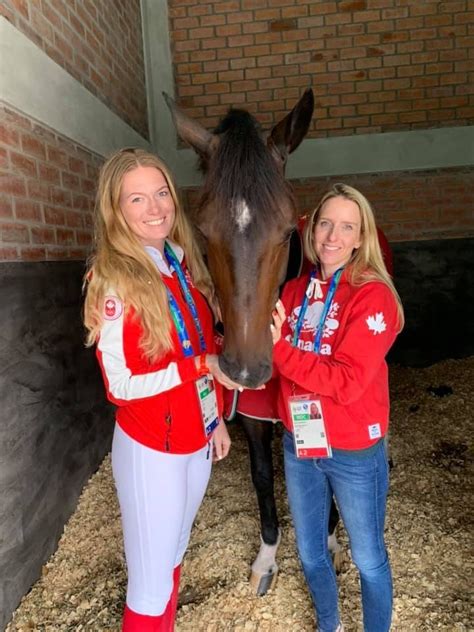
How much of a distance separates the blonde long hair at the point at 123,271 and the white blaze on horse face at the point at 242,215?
0.28 m

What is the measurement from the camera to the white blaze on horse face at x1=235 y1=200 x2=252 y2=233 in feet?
4.22

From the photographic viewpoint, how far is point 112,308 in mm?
1245

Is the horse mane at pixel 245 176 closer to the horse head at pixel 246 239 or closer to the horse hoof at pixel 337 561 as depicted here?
the horse head at pixel 246 239

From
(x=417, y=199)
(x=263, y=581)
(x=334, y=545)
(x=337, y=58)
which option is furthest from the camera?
(x=417, y=199)

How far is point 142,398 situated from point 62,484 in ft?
5.11

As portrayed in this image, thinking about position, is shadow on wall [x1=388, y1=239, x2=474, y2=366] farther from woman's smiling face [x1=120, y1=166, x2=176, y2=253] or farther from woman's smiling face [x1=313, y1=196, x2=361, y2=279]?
woman's smiling face [x1=120, y1=166, x2=176, y2=253]

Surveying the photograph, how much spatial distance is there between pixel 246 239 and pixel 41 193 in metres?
1.61

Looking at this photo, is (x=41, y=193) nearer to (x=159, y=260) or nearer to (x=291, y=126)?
(x=159, y=260)

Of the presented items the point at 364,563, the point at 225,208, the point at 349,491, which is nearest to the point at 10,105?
the point at 225,208

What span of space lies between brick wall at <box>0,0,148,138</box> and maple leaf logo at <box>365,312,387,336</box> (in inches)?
84.5

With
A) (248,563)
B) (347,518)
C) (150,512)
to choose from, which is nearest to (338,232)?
(347,518)

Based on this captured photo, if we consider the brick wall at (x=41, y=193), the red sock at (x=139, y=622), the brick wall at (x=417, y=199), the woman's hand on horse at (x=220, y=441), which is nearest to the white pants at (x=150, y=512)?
the red sock at (x=139, y=622)

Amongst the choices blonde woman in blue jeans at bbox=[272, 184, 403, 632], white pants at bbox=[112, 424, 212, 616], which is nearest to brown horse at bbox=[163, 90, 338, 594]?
blonde woman in blue jeans at bbox=[272, 184, 403, 632]

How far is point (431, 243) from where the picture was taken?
493cm
